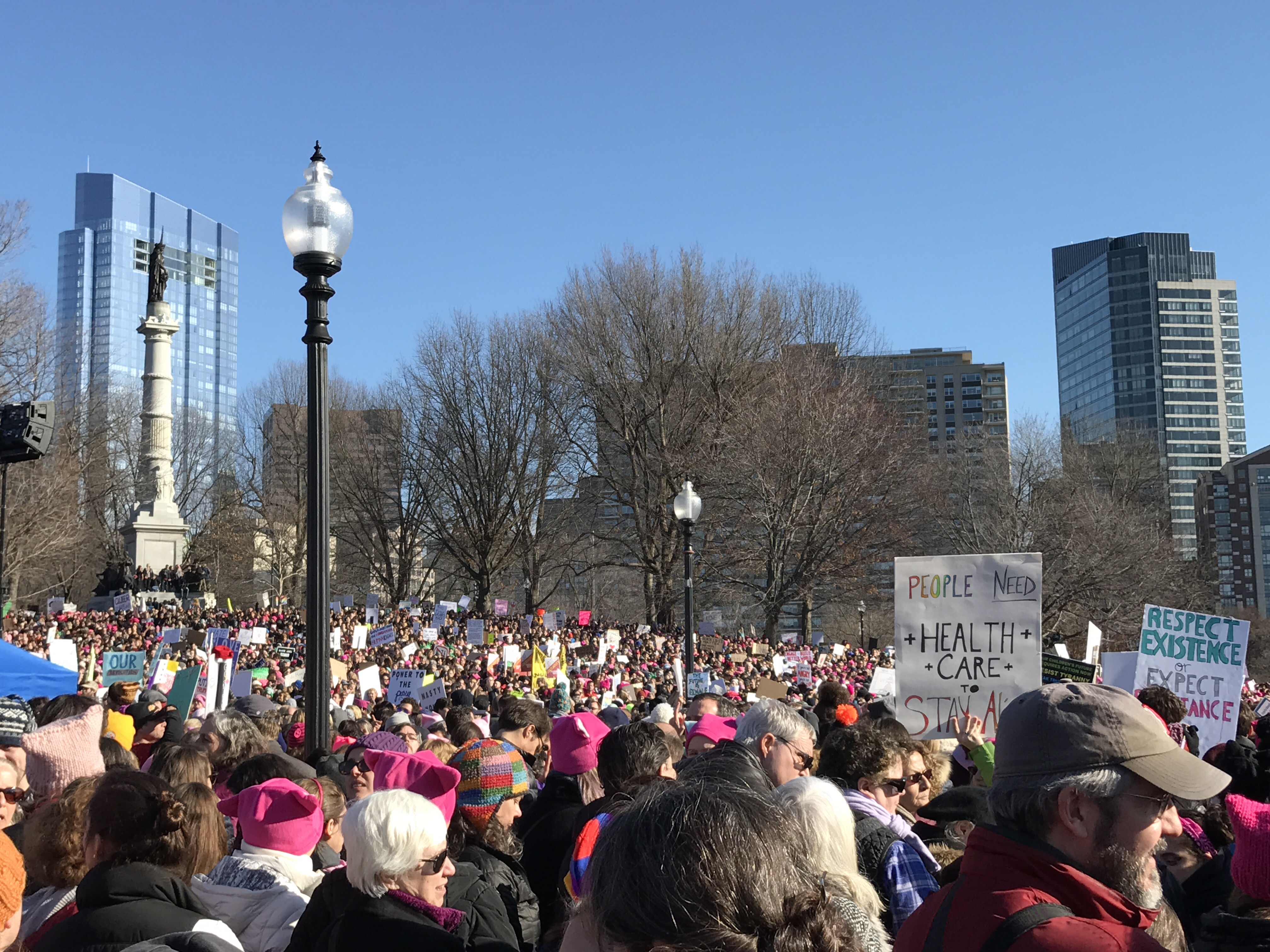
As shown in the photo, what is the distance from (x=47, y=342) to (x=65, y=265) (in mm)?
182091

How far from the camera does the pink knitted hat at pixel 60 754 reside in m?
4.61

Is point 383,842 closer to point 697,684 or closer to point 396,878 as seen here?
point 396,878

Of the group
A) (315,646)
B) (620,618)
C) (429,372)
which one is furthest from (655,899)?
(620,618)

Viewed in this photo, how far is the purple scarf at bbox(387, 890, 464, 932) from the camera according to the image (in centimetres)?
321

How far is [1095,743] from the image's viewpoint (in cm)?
220

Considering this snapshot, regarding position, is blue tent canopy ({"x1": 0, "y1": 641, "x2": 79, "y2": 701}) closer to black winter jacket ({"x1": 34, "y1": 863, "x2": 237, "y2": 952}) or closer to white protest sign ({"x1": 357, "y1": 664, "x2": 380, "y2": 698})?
white protest sign ({"x1": 357, "y1": 664, "x2": 380, "y2": 698})

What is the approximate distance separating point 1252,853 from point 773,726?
7.65 ft

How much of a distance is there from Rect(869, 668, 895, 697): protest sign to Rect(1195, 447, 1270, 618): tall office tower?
106859 millimetres

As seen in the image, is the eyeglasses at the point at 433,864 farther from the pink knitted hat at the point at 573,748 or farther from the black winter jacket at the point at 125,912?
the pink knitted hat at the point at 573,748

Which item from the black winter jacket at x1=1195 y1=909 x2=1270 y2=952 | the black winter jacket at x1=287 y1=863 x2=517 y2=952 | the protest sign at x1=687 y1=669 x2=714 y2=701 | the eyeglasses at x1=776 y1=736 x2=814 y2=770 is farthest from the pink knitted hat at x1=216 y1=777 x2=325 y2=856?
the protest sign at x1=687 y1=669 x2=714 y2=701

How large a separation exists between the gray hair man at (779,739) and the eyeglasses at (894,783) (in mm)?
496

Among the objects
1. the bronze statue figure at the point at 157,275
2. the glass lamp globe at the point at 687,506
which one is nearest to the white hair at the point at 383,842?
the glass lamp globe at the point at 687,506

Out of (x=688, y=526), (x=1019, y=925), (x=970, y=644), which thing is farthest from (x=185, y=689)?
(x=1019, y=925)

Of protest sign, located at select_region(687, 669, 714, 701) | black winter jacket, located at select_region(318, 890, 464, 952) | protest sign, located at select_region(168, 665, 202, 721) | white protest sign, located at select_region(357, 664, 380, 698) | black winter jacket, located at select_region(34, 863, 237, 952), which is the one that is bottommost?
protest sign, located at select_region(687, 669, 714, 701)
